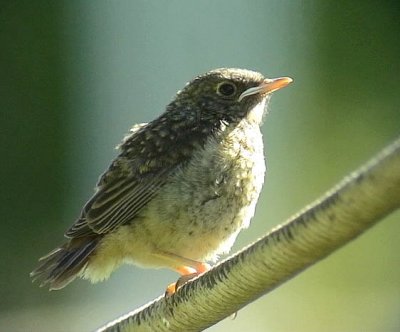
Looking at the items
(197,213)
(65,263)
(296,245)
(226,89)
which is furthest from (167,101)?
(296,245)

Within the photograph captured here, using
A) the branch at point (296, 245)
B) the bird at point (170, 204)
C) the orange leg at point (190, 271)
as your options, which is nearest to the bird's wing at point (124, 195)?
the bird at point (170, 204)

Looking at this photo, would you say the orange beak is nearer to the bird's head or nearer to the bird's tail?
the bird's head

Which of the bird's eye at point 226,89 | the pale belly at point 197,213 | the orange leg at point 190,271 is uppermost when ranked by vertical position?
the bird's eye at point 226,89

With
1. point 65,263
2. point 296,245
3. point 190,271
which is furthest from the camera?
point 190,271

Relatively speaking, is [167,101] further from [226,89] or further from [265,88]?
[265,88]

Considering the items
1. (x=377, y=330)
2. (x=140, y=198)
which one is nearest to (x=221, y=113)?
(x=140, y=198)

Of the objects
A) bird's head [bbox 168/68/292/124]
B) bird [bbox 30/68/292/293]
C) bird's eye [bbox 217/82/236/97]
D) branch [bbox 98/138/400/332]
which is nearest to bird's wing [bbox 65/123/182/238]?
bird [bbox 30/68/292/293]

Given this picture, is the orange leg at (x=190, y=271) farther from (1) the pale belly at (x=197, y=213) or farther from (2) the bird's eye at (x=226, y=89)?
(2) the bird's eye at (x=226, y=89)
